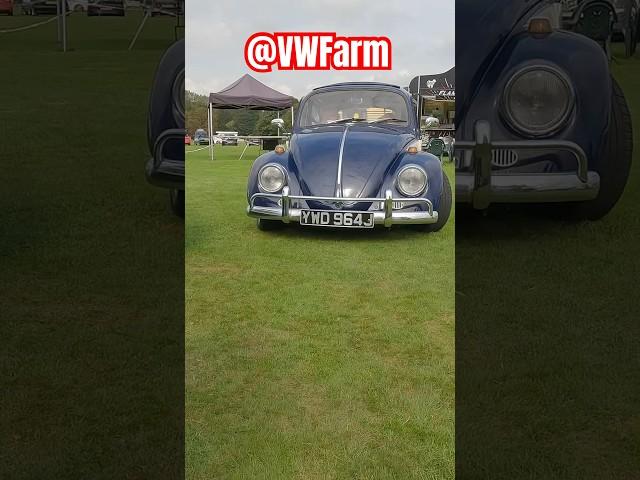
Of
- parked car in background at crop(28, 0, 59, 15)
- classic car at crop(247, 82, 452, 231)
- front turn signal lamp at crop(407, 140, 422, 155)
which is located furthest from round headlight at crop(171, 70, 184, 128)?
parked car in background at crop(28, 0, 59, 15)

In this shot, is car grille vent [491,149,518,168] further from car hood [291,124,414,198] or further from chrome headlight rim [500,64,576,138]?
car hood [291,124,414,198]

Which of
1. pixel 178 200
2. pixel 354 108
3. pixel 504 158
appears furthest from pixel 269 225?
pixel 504 158

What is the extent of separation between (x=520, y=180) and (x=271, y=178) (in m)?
1.15

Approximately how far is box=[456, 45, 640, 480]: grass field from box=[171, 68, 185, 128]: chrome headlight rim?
2.62 feet

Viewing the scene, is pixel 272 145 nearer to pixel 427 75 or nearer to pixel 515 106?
pixel 427 75

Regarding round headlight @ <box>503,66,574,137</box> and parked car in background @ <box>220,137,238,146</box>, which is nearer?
parked car in background @ <box>220,137,238,146</box>

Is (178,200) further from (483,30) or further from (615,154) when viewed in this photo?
(615,154)

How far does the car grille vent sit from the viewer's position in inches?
97.3

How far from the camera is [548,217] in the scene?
3385mm

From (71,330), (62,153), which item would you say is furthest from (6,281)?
(62,153)

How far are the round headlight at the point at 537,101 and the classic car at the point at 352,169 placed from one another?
914mm

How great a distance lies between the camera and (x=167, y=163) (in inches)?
70.9

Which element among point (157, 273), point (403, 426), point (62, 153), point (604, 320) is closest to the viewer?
point (403, 426)

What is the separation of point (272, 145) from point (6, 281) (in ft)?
7.03
